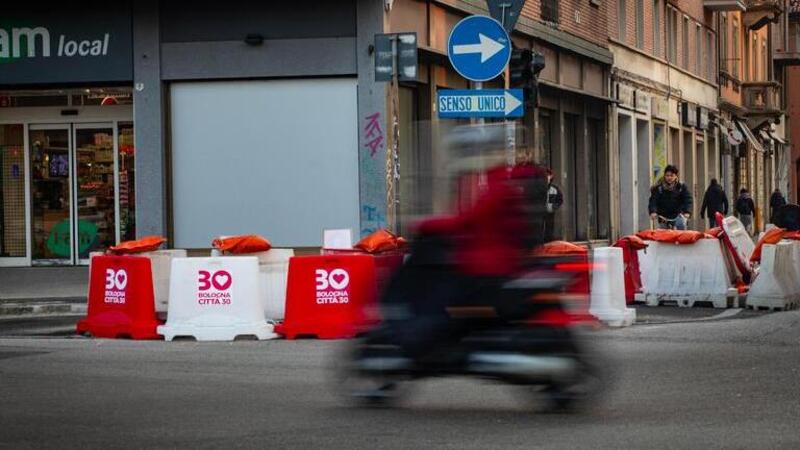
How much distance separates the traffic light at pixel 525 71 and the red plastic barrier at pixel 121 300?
524 cm

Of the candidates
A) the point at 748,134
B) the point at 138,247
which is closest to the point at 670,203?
the point at 138,247

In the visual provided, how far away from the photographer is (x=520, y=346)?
9.18 m

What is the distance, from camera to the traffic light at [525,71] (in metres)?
18.6

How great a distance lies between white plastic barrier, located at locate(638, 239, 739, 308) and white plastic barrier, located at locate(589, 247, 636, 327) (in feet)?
10.3

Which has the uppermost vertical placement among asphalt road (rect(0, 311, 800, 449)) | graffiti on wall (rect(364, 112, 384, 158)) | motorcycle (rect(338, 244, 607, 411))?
graffiti on wall (rect(364, 112, 384, 158))

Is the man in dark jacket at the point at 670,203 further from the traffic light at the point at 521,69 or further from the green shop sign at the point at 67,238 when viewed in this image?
the green shop sign at the point at 67,238

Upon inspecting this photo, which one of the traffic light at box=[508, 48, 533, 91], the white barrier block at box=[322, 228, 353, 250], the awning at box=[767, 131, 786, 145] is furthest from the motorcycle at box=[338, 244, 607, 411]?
the awning at box=[767, 131, 786, 145]

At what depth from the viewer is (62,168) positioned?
25469 mm

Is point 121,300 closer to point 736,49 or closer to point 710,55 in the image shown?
point 710,55

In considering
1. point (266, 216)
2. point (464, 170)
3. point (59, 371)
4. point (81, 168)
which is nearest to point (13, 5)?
point (81, 168)

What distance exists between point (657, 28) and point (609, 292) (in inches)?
1133

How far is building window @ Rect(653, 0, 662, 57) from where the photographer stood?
145 feet

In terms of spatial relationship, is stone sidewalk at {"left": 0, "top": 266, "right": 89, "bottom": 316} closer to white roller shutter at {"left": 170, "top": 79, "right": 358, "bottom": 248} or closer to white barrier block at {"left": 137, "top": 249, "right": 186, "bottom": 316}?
white roller shutter at {"left": 170, "top": 79, "right": 358, "bottom": 248}

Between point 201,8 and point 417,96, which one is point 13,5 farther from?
point 417,96
